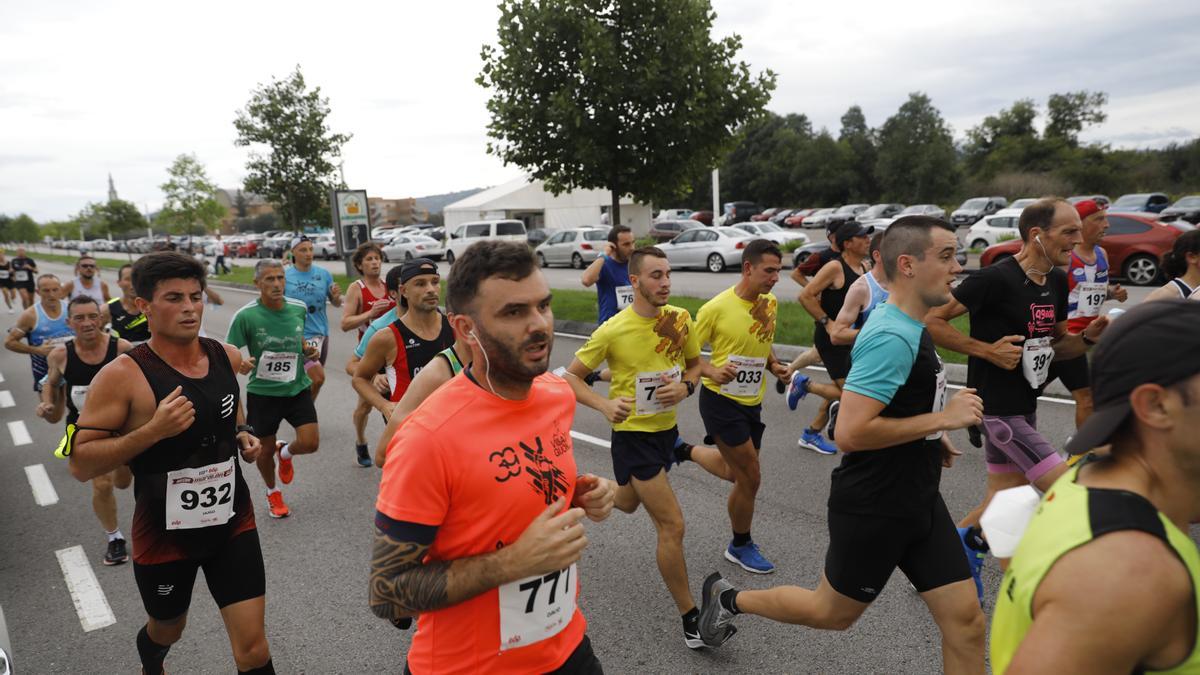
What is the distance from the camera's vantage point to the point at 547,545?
1.86 meters

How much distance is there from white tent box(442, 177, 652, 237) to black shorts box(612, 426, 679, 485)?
44.3 m

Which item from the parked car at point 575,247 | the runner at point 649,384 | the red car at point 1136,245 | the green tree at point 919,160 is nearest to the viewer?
the runner at point 649,384

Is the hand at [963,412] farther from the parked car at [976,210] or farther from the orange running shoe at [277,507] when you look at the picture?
the parked car at [976,210]

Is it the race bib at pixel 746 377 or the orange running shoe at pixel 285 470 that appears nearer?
the race bib at pixel 746 377

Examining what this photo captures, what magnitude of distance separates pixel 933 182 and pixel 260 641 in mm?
58566

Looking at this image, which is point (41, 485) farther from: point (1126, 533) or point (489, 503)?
point (1126, 533)

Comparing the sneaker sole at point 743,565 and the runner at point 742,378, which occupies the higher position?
the runner at point 742,378

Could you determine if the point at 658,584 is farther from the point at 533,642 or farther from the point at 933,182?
the point at 933,182

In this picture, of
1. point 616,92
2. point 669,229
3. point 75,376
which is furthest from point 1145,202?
point 75,376

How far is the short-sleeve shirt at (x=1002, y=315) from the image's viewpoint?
161 inches

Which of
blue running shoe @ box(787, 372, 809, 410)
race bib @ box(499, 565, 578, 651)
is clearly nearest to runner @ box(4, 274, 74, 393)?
blue running shoe @ box(787, 372, 809, 410)

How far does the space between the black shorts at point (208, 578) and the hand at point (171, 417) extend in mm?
557

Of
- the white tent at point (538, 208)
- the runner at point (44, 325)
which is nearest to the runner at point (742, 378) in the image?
the runner at point (44, 325)

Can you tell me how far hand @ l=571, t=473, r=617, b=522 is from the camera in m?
2.16
